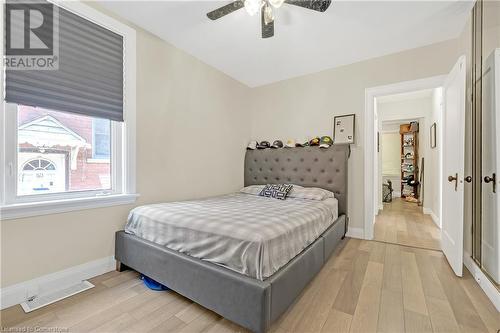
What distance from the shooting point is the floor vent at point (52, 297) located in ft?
5.23

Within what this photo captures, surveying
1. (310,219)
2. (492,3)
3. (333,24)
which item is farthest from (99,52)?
(492,3)

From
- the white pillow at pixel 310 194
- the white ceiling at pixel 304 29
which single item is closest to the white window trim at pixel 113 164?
the white ceiling at pixel 304 29

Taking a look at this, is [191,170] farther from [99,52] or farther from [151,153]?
[99,52]

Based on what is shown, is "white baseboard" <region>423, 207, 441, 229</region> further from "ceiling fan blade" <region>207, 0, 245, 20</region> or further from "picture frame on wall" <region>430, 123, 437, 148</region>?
"ceiling fan blade" <region>207, 0, 245, 20</region>

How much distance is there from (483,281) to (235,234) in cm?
211

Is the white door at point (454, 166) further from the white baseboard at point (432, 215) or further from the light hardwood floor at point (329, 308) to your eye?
the white baseboard at point (432, 215)

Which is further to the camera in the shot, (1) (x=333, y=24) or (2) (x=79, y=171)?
(1) (x=333, y=24)

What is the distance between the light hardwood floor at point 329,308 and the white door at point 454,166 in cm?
30

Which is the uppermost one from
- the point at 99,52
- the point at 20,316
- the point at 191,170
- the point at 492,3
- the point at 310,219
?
the point at 492,3

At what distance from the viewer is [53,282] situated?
180 centimetres

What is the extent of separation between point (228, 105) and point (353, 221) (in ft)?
8.55

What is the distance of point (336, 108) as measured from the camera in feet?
10.8

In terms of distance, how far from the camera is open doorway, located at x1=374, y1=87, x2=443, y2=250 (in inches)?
136

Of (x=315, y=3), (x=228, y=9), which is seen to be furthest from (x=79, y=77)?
(x=315, y=3)
